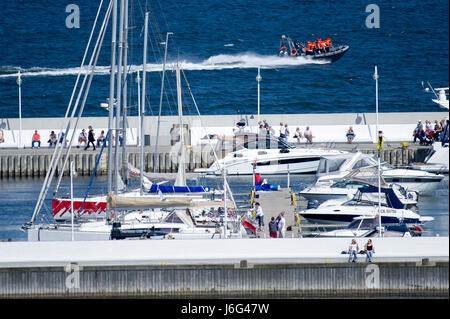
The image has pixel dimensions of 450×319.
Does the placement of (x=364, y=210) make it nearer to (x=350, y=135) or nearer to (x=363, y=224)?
(x=363, y=224)

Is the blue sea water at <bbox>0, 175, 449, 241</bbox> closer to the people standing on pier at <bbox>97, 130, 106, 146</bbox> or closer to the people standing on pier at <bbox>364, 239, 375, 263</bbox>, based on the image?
the people standing on pier at <bbox>97, 130, 106, 146</bbox>

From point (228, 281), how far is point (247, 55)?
260ft

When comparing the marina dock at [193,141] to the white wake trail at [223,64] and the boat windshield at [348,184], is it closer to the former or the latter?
the boat windshield at [348,184]

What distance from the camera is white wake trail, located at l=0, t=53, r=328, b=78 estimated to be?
89.2 m

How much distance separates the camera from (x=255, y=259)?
18391mm

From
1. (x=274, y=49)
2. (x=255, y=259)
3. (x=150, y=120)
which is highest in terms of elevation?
(x=274, y=49)

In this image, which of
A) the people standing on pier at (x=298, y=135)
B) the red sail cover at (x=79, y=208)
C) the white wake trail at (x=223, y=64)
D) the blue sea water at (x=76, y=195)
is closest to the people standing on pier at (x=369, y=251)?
the blue sea water at (x=76, y=195)

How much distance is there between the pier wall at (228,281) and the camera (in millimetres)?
17984

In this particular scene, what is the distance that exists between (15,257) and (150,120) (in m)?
27.5

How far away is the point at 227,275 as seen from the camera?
18047mm

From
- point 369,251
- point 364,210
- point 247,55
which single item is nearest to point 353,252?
point 369,251

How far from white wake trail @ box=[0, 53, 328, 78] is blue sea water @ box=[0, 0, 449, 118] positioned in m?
0.13

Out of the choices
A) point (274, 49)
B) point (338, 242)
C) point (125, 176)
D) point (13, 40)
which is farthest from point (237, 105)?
point (338, 242)
